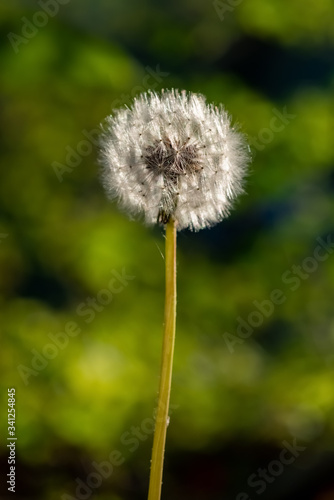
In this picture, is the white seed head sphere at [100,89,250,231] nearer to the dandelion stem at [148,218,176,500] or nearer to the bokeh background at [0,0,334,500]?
the dandelion stem at [148,218,176,500]

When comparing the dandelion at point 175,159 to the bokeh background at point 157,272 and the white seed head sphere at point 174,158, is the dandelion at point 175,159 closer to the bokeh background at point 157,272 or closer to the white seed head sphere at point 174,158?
the white seed head sphere at point 174,158

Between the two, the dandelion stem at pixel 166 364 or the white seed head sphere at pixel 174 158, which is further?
the white seed head sphere at pixel 174 158

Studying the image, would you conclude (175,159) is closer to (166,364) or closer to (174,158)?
(174,158)

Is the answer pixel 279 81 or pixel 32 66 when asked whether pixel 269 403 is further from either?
pixel 32 66

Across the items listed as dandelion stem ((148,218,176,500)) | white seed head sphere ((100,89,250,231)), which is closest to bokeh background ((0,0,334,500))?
white seed head sphere ((100,89,250,231))

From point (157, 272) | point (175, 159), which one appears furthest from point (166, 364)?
point (157, 272)

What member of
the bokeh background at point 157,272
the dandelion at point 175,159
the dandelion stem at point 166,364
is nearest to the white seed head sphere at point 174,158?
the dandelion at point 175,159

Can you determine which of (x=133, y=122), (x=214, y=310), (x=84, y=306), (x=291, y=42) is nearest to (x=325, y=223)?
(x=214, y=310)
